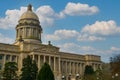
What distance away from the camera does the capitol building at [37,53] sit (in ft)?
318

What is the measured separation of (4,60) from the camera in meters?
94.9

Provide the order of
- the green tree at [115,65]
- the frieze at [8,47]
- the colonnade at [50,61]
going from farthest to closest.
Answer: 1. the colonnade at [50,61]
2. the frieze at [8,47]
3. the green tree at [115,65]

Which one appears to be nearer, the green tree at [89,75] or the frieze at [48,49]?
the green tree at [89,75]

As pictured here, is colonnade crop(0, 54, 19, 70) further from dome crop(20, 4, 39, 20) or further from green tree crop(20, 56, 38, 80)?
dome crop(20, 4, 39, 20)

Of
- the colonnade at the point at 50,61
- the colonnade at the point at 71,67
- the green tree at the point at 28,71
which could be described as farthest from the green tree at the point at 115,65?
the colonnade at the point at 71,67

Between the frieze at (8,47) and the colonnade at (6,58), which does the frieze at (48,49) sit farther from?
the colonnade at (6,58)

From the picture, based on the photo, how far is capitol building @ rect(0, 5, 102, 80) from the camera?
97062 millimetres

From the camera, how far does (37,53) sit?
97250mm

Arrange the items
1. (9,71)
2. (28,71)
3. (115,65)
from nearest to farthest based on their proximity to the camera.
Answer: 1. (115,65)
2. (9,71)
3. (28,71)

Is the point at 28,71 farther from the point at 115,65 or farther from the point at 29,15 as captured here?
the point at 29,15

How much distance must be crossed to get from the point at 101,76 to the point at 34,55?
37.3 meters

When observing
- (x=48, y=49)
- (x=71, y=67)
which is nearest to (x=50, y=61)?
(x=48, y=49)

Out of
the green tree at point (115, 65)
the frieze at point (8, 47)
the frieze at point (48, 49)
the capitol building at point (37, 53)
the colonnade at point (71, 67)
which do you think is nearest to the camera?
the green tree at point (115, 65)

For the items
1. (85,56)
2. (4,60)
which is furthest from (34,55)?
(85,56)
